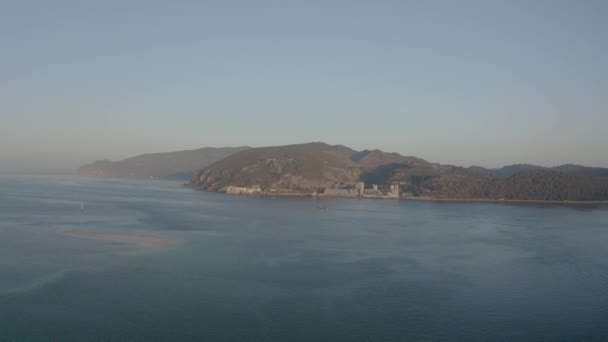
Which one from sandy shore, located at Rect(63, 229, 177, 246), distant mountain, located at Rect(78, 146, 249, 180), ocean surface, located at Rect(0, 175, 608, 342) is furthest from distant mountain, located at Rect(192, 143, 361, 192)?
distant mountain, located at Rect(78, 146, 249, 180)

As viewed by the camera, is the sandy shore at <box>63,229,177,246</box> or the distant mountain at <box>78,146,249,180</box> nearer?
the sandy shore at <box>63,229,177,246</box>

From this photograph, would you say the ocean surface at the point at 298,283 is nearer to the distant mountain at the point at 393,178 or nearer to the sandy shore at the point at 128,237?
the sandy shore at the point at 128,237

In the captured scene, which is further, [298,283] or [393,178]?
[393,178]

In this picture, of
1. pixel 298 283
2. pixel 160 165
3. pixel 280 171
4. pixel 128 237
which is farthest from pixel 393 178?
pixel 160 165

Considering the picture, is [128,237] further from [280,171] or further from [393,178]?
[393,178]

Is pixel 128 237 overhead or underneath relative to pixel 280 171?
underneath

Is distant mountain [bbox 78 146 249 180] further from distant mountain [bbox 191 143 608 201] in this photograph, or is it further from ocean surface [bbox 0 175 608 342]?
ocean surface [bbox 0 175 608 342]

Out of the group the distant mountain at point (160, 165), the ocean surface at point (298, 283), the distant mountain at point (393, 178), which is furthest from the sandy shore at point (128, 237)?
the distant mountain at point (160, 165)
